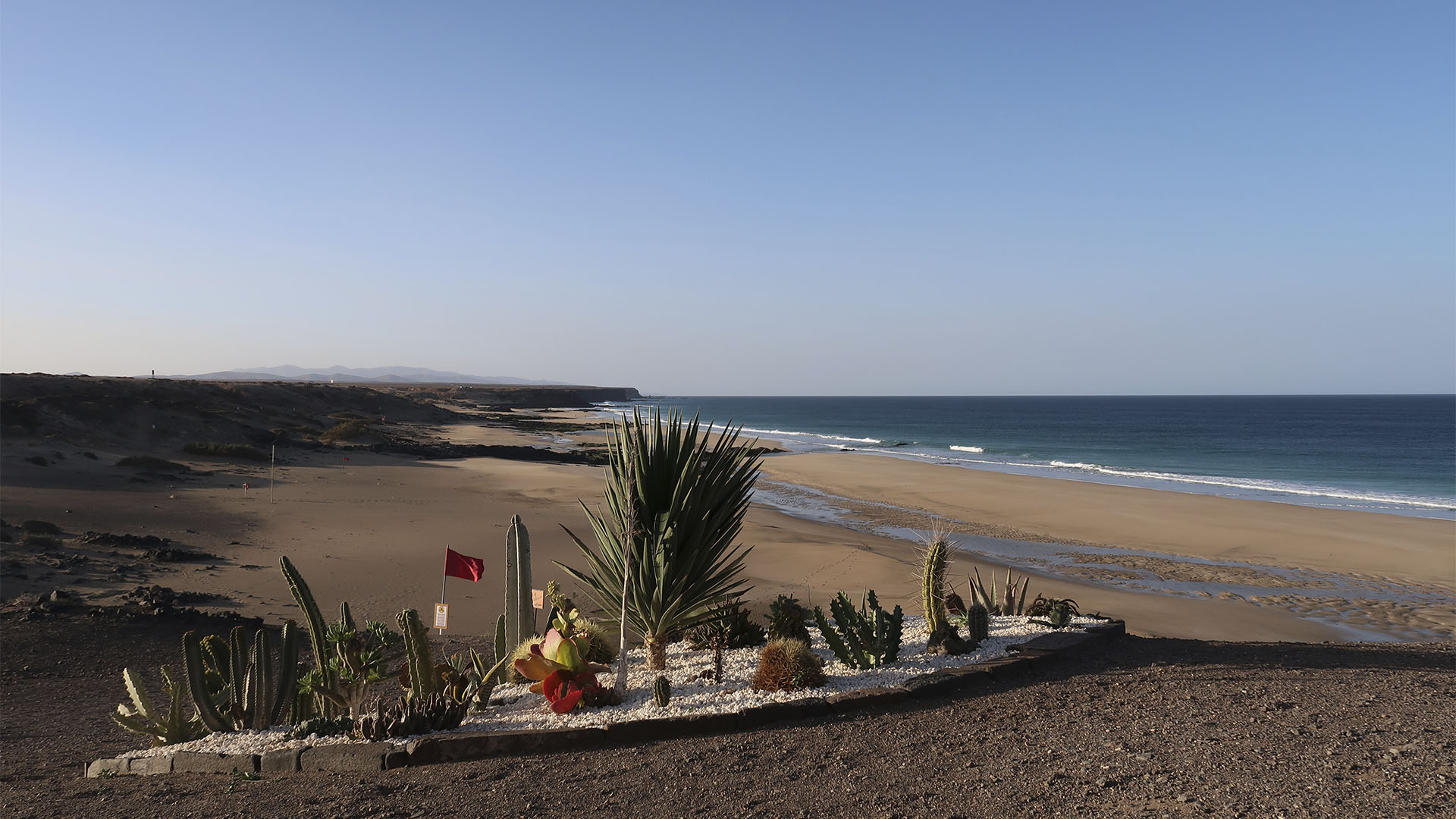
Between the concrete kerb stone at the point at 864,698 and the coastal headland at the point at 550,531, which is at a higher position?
the concrete kerb stone at the point at 864,698

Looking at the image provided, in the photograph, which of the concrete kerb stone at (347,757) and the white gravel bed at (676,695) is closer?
the concrete kerb stone at (347,757)

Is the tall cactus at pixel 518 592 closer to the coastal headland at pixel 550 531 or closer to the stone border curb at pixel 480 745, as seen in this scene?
the stone border curb at pixel 480 745

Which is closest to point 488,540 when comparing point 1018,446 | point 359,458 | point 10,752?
point 10,752

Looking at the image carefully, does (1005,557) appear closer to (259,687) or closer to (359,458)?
(259,687)

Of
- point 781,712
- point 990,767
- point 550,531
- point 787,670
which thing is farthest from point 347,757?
point 550,531

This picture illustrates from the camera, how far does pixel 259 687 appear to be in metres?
6.61

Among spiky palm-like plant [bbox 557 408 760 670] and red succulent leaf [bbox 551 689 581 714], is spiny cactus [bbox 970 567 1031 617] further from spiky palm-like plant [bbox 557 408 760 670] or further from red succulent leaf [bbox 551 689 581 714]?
red succulent leaf [bbox 551 689 581 714]

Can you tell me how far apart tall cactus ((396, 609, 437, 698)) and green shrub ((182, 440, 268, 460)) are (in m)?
28.8

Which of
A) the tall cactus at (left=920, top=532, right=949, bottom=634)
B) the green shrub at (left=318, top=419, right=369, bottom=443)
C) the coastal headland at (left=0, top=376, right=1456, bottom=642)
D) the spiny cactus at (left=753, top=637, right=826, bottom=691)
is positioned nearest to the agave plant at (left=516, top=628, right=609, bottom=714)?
the spiny cactus at (left=753, top=637, right=826, bottom=691)

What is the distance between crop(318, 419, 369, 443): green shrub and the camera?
43.1 m

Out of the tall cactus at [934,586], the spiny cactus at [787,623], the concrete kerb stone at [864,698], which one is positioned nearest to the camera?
the concrete kerb stone at [864,698]

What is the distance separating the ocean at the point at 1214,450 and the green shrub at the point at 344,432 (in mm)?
27702

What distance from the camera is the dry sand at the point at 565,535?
13.1 m

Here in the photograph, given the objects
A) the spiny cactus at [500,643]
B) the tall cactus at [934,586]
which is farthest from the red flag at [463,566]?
the tall cactus at [934,586]
